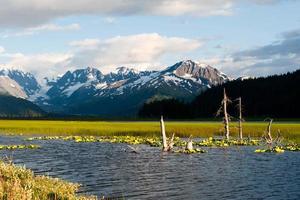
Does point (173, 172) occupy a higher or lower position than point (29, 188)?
lower

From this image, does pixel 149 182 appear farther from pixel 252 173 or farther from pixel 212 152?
pixel 212 152

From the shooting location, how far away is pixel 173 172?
46406 millimetres

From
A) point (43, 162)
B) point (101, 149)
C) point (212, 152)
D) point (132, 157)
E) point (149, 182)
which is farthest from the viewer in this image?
point (101, 149)

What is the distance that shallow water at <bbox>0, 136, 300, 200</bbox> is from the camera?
36219 mm

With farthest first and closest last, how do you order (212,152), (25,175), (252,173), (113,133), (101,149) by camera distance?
(113,133)
(101,149)
(212,152)
(252,173)
(25,175)

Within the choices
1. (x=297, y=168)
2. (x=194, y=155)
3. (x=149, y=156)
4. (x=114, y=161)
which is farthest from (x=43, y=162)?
(x=297, y=168)

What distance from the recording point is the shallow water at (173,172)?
119 ft

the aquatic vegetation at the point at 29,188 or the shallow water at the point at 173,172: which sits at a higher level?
the aquatic vegetation at the point at 29,188

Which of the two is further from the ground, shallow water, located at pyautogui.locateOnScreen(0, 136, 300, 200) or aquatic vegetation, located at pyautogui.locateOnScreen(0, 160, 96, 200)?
aquatic vegetation, located at pyautogui.locateOnScreen(0, 160, 96, 200)

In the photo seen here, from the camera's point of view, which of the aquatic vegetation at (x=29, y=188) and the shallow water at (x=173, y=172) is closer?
the aquatic vegetation at (x=29, y=188)

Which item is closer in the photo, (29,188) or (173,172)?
(29,188)

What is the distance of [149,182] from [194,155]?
2017 cm

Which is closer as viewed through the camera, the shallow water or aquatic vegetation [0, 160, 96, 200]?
aquatic vegetation [0, 160, 96, 200]

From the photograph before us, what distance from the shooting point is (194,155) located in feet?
198
